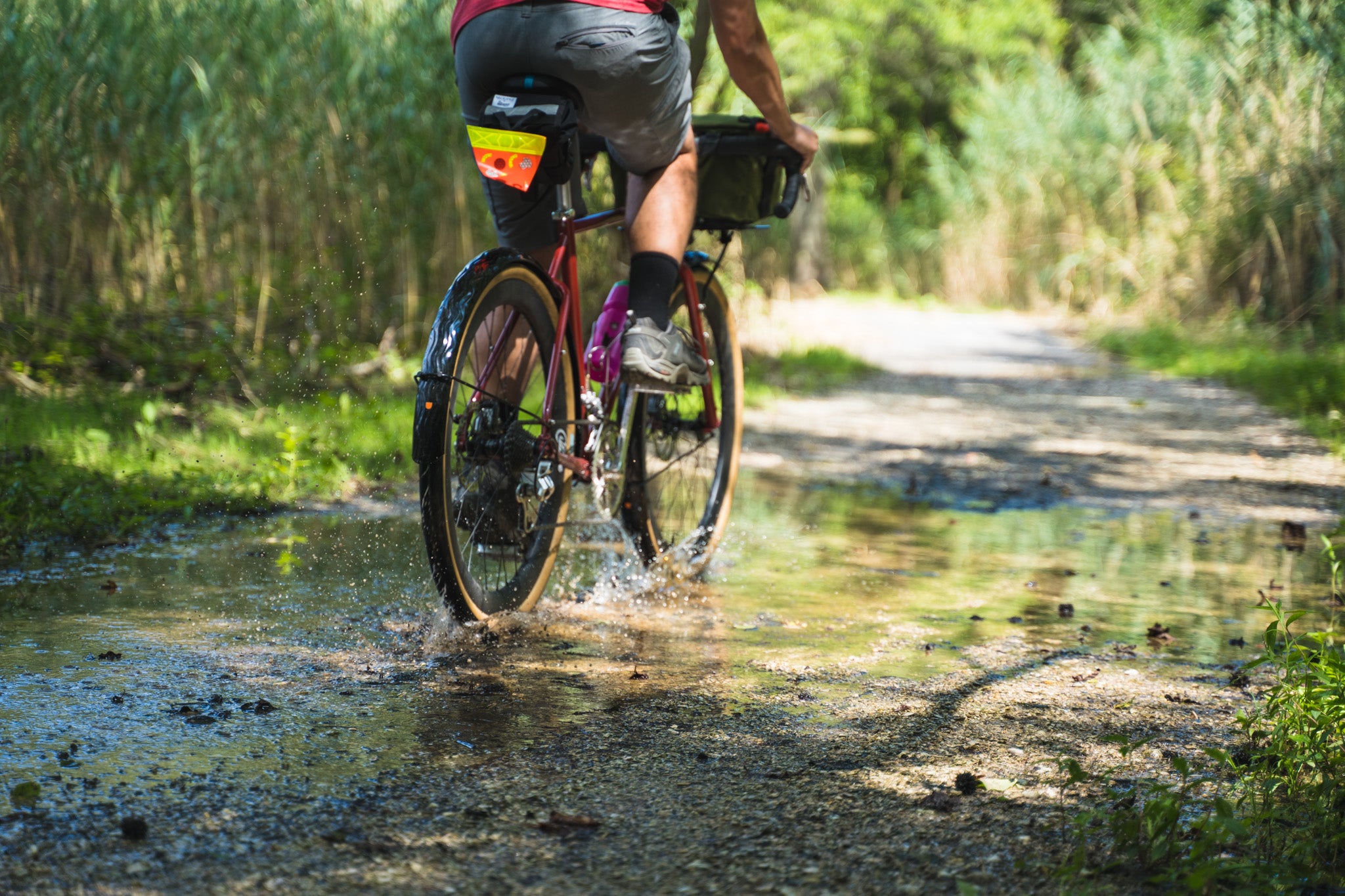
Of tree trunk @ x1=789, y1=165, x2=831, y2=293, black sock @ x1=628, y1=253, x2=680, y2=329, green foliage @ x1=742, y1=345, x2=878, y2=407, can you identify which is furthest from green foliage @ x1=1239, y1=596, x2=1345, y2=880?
tree trunk @ x1=789, y1=165, x2=831, y2=293

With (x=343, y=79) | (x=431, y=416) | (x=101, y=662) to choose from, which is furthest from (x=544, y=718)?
(x=343, y=79)

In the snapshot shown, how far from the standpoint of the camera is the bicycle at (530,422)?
2918 mm

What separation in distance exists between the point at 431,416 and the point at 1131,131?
48.9 ft

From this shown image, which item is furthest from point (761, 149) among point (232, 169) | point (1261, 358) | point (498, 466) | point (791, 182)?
point (1261, 358)

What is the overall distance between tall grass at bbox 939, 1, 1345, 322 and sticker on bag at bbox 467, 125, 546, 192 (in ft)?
32.4

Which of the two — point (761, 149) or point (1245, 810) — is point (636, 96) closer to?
point (761, 149)

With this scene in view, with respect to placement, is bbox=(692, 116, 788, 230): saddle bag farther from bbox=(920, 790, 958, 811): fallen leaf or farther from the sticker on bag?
bbox=(920, 790, 958, 811): fallen leaf

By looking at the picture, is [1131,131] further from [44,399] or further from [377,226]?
[44,399]

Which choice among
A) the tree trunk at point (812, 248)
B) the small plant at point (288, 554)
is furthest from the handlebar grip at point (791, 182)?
the tree trunk at point (812, 248)

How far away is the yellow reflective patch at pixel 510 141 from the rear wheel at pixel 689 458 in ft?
2.99

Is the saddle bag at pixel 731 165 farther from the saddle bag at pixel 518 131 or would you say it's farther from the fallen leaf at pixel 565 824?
the fallen leaf at pixel 565 824

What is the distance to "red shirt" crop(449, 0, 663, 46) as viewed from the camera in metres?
2.98

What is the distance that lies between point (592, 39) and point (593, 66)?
A: 0.06m

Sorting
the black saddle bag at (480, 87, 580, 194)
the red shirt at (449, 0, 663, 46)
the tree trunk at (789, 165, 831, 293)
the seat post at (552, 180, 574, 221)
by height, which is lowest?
the seat post at (552, 180, 574, 221)
